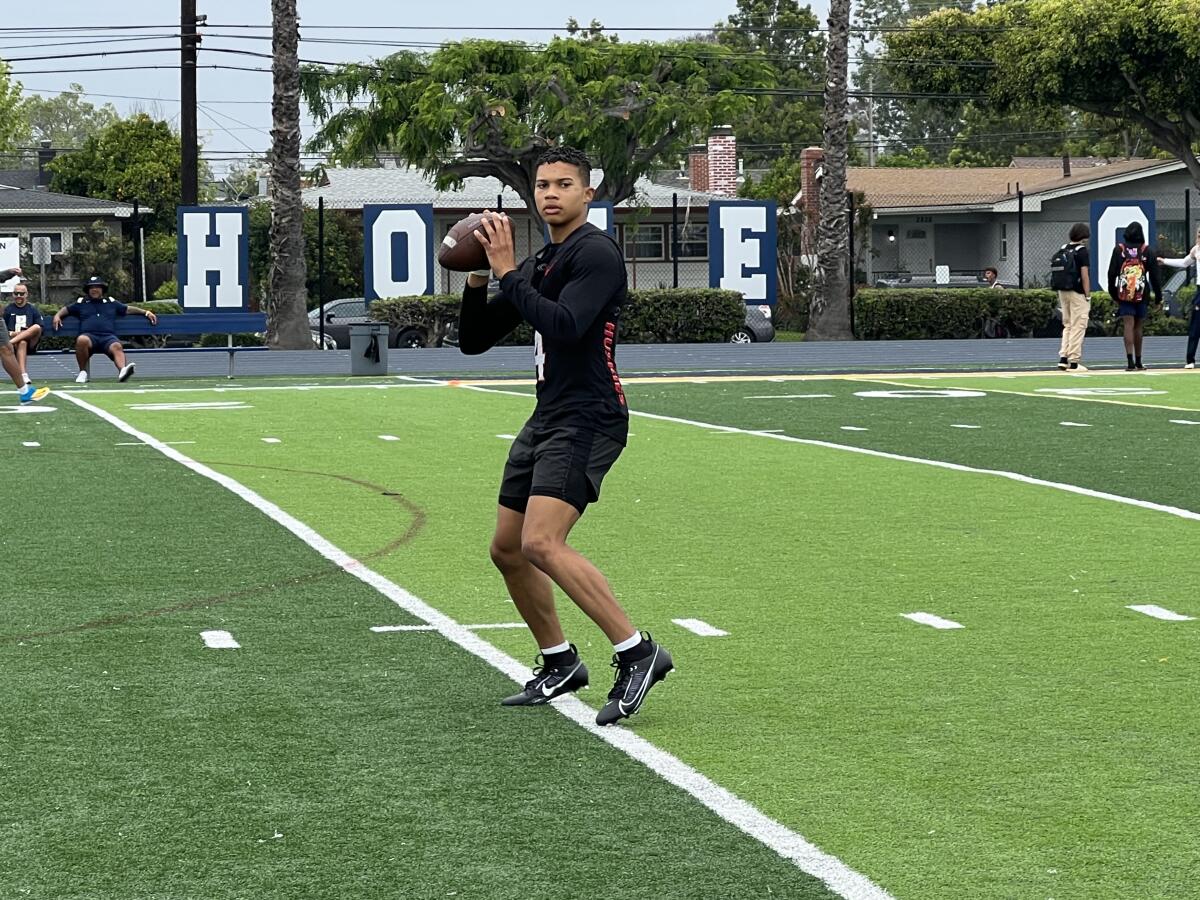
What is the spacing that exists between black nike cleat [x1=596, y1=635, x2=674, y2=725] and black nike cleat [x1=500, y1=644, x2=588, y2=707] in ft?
0.87

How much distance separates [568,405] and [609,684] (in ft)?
3.77

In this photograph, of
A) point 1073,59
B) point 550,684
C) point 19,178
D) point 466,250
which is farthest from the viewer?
point 19,178

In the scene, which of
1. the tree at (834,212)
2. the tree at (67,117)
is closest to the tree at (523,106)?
the tree at (834,212)

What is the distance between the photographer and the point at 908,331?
3909 cm

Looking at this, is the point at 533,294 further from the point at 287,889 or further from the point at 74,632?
the point at 74,632

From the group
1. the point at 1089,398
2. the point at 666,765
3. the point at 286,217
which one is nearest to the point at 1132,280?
the point at 1089,398

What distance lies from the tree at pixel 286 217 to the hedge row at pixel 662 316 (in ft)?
Answer: 5.31

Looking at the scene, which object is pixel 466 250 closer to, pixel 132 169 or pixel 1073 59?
pixel 1073 59

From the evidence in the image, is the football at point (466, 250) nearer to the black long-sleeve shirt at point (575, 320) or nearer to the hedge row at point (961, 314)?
the black long-sleeve shirt at point (575, 320)

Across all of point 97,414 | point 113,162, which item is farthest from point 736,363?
point 113,162

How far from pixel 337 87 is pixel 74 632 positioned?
4353cm

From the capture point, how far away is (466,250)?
6.44 meters

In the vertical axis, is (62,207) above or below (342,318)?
above

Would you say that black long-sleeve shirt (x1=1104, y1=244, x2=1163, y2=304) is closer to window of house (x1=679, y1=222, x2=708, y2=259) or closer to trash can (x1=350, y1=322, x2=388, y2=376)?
trash can (x1=350, y1=322, x2=388, y2=376)
